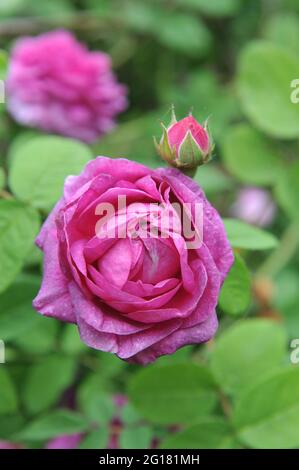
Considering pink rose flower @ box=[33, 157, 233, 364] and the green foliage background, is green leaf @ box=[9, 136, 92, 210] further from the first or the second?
pink rose flower @ box=[33, 157, 233, 364]

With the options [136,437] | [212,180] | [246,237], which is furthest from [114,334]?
[212,180]

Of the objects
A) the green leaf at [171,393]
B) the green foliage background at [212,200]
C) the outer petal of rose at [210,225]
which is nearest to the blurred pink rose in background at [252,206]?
the green foliage background at [212,200]

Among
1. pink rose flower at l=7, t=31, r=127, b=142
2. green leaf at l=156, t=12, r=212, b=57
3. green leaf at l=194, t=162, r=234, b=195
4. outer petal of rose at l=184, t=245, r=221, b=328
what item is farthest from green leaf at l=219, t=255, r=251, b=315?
green leaf at l=156, t=12, r=212, b=57

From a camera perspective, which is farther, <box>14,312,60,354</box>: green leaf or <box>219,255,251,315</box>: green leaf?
<box>14,312,60,354</box>: green leaf

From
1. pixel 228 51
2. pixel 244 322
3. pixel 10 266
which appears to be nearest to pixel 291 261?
pixel 244 322

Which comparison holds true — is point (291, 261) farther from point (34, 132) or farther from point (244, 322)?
point (34, 132)

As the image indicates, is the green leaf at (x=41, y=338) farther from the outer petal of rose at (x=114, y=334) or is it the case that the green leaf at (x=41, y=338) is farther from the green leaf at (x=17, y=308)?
the outer petal of rose at (x=114, y=334)

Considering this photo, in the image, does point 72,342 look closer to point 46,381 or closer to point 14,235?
point 46,381
